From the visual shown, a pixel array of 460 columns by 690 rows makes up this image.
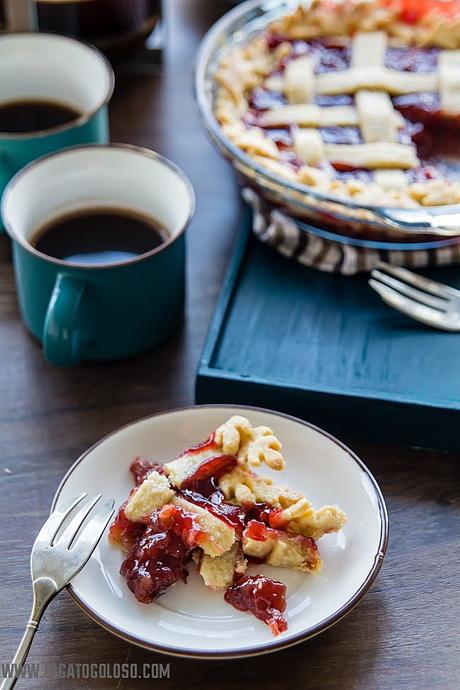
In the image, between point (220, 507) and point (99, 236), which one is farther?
point (99, 236)

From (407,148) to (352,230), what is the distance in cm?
18

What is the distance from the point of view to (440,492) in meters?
0.97

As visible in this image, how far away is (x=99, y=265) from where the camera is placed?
1001mm

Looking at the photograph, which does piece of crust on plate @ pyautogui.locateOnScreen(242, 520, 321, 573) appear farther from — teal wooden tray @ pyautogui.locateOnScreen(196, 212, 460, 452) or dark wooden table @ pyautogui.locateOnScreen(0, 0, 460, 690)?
teal wooden tray @ pyautogui.locateOnScreen(196, 212, 460, 452)

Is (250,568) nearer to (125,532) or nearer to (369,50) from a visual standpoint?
(125,532)

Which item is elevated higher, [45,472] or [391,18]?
[391,18]

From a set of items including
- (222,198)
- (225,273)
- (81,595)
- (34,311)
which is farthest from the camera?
(222,198)

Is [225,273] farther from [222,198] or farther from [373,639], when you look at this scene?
[373,639]

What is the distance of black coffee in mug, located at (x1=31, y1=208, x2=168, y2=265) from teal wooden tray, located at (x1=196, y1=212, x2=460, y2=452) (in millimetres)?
107

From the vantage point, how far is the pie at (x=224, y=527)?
0.82m

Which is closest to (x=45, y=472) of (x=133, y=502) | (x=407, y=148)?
(x=133, y=502)

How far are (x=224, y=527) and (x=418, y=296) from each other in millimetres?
421

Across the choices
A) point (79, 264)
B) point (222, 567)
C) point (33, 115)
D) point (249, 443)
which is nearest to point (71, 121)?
point (33, 115)

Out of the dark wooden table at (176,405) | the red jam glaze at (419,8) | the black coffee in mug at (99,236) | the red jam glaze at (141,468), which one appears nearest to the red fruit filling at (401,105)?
the red jam glaze at (419,8)
